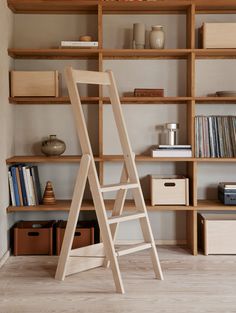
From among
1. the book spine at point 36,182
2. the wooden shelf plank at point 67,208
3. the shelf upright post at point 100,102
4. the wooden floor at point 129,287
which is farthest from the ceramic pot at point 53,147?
the wooden floor at point 129,287

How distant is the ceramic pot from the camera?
4051mm

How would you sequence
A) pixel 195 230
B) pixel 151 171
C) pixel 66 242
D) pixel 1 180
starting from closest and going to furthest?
pixel 66 242 < pixel 1 180 < pixel 195 230 < pixel 151 171

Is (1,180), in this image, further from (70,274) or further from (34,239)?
(70,274)

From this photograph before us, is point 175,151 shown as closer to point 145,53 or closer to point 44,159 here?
point 145,53

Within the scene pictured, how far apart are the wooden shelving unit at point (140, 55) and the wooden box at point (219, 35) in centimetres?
5

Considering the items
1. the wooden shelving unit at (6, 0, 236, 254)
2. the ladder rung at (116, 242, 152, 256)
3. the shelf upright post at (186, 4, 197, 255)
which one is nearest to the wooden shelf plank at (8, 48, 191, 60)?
the wooden shelving unit at (6, 0, 236, 254)

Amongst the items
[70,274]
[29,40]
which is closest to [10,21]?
[29,40]

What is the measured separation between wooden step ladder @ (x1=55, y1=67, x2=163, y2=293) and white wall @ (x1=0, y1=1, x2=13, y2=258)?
608 millimetres

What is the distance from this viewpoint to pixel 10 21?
411cm

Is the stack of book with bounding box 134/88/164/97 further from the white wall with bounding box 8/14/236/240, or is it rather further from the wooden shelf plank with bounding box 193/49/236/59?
the wooden shelf plank with bounding box 193/49/236/59

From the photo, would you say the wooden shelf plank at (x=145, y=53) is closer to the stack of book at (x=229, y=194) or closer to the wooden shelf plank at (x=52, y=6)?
the wooden shelf plank at (x=52, y=6)

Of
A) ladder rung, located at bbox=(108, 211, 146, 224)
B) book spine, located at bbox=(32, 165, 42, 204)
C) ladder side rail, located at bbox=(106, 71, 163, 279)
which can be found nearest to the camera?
ladder rung, located at bbox=(108, 211, 146, 224)

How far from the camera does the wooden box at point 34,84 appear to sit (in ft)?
13.3

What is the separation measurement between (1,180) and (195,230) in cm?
150
